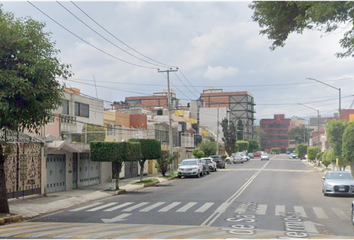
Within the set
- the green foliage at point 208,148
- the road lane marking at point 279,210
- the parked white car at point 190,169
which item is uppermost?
the green foliage at point 208,148

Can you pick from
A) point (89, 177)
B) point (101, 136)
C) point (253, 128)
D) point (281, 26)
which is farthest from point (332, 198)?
point (253, 128)

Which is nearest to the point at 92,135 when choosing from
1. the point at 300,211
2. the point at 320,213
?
the point at 300,211

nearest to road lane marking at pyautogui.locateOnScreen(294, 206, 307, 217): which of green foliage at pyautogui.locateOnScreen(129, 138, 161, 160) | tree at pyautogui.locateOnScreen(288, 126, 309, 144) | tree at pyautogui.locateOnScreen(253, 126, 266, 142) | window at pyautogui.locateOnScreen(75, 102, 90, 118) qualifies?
green foliage at pyautogui.locateOnScreen(129, 138, 161, 160)

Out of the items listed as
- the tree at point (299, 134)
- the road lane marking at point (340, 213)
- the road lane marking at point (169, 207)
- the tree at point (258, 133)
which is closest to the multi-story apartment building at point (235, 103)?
the tree at point (258, 133)

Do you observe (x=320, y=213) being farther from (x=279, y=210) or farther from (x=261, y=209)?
(x=261, y=209)

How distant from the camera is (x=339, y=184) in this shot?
25.0 m

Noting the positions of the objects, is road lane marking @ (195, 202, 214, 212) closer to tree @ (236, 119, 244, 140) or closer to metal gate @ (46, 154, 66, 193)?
metal gate @ (46, 154, 66, 193)

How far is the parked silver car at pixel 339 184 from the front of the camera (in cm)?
2481

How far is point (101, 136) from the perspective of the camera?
37.2 metres

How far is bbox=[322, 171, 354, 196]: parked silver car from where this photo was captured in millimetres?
24812

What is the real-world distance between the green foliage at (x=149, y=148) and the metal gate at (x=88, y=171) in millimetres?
3762

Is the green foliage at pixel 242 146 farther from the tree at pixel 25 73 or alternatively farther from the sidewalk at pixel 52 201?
the tree at pixel 25 73

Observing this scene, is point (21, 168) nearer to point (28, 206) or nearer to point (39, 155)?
point (39, 155)

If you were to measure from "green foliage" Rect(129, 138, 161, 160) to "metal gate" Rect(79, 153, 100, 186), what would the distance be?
376 centimetres
